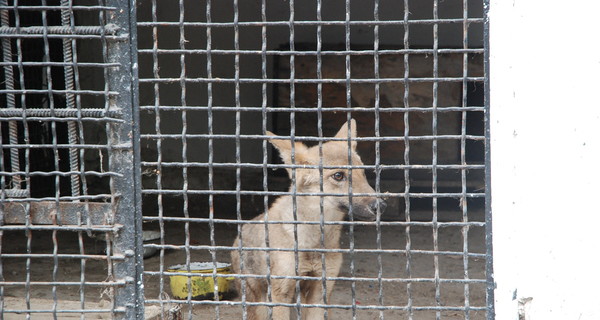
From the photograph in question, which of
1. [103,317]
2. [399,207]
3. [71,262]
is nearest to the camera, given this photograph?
[103,317]

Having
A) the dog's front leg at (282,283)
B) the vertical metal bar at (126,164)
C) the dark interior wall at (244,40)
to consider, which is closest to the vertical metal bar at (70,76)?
the vertical metal bar at (126,164)

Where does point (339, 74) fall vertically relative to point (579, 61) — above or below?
above

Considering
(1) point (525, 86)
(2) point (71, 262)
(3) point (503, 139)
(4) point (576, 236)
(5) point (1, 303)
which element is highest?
(1) point (525, 86)

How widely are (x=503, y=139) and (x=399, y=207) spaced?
7.35m

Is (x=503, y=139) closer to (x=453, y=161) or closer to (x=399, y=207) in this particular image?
(x=399, y=207)

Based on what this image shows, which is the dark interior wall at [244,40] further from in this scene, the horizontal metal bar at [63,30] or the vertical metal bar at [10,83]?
the horizontal metal bar at [63,30]

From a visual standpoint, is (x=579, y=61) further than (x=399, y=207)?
No

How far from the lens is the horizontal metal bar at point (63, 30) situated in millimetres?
3186

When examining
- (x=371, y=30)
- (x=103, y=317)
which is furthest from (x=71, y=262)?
(x=371, y=30)

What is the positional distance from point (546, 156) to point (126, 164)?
2.02 meters

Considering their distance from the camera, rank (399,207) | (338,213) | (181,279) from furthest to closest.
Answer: (399,207) < (181,279) < (338,213)

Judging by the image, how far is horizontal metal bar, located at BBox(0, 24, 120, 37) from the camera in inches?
125

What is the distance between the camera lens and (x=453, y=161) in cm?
1084

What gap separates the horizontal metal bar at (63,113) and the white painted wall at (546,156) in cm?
185
